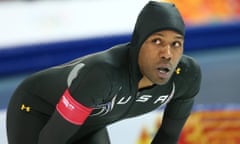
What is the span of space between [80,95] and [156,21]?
0.25 meters

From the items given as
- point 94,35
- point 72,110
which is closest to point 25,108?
point 72,110

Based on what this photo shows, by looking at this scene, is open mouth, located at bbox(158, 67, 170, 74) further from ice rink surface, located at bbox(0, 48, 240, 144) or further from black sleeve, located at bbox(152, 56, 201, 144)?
ice rink surface, located at bbox(0, 48, 240, 144)

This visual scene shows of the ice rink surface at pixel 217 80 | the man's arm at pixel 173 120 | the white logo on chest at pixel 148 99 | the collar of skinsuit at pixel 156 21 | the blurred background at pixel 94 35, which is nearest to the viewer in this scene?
the collar of skinsuit at pixel 156 21

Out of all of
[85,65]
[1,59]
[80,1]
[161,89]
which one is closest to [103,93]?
[85,65]

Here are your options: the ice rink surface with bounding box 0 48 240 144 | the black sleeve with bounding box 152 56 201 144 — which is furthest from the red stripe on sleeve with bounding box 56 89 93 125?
the ice rink surface with bounding box 0 48 240 144

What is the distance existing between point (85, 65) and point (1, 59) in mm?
1903

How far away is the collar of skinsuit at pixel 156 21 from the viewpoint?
4.76 feet

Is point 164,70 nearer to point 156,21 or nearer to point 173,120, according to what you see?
point 156,21

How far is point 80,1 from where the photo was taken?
3.85 meters

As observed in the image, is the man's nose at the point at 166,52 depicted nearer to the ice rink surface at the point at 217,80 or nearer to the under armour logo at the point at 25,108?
the under armour logo at the point at 25,108

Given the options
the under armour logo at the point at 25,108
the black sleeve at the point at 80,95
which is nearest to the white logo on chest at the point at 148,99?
the black sleeve at the point at 80,95

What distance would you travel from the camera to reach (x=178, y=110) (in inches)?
69.0

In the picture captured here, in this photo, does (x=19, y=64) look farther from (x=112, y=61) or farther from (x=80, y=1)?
(x=112, y=61)

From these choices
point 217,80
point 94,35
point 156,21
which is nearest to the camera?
point 156,21
